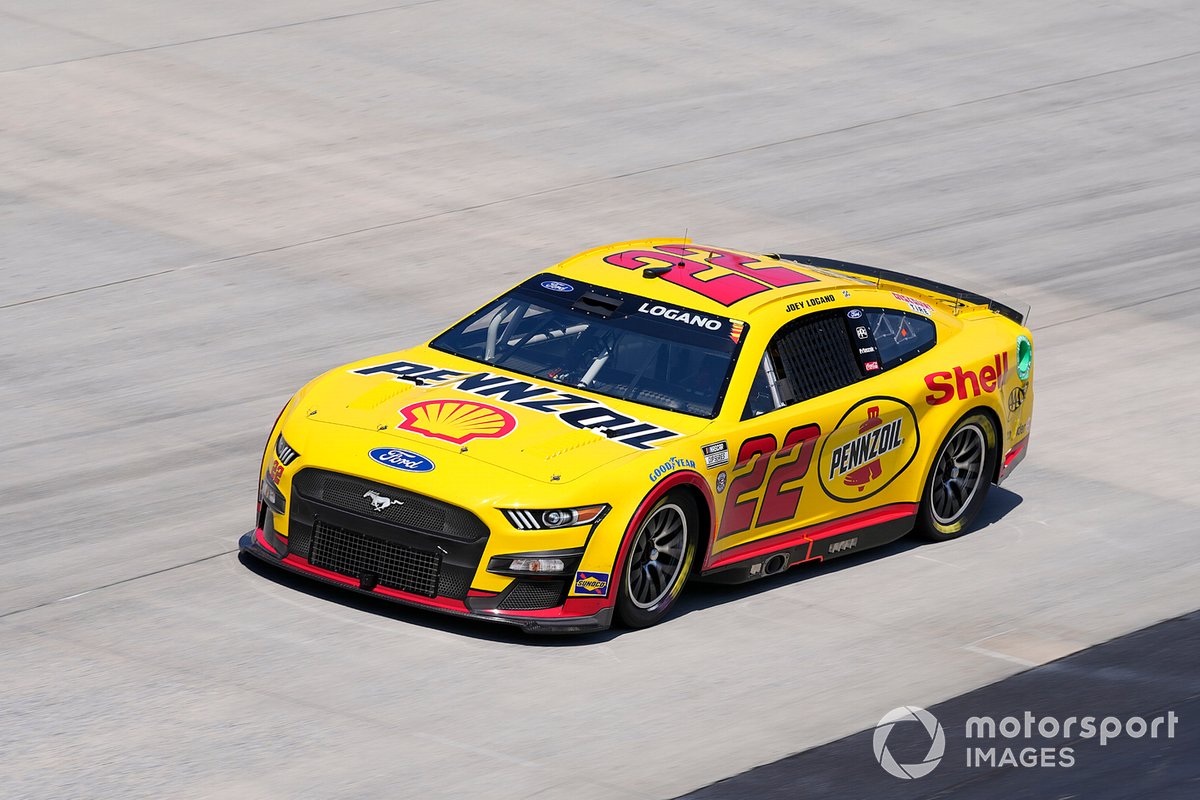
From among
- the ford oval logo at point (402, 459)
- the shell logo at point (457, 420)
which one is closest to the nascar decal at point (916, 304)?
the shell logo at point (457, 420)

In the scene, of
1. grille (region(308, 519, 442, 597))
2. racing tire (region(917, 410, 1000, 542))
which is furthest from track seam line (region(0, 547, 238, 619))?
racing tire (region(917, 410, 1000, 542))

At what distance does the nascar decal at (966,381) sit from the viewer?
1062 centimetres

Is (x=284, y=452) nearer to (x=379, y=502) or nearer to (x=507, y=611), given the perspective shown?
(x=379, y=502)

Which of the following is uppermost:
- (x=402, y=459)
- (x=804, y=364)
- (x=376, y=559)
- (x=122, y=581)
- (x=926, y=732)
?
(x=804, y=364)

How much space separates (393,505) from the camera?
882cm

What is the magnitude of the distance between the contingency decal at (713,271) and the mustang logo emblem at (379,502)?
2212mm

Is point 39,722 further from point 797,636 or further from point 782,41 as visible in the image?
point 782,41

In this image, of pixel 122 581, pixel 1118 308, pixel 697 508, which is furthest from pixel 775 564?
pixel 1118 308

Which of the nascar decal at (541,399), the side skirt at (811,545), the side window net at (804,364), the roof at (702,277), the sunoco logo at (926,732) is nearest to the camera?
the sunoco logo at (926,732)

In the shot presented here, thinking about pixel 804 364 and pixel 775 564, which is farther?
pixel 804 364

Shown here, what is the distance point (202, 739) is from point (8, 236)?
875cm

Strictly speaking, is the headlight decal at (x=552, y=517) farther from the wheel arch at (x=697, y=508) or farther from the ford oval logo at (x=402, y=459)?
the ford oval logo at (x=402, y=459)

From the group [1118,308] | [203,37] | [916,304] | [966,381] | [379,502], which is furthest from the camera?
[203,37]

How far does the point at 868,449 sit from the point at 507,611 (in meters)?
2.42
